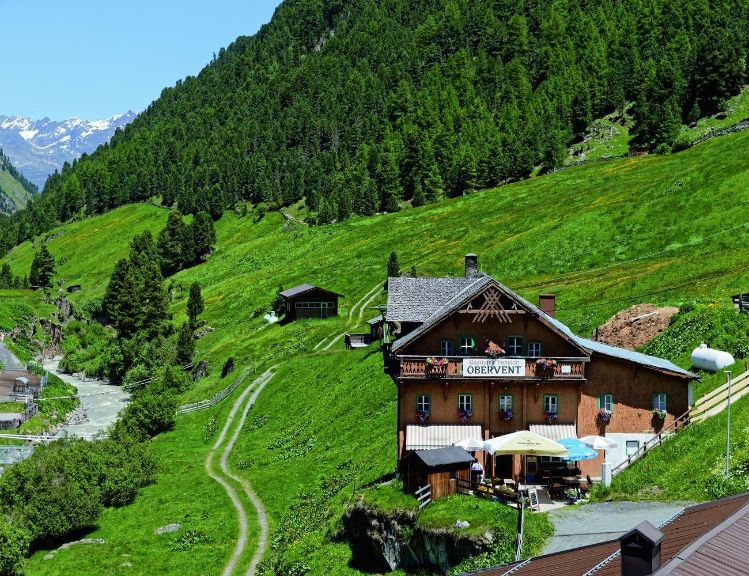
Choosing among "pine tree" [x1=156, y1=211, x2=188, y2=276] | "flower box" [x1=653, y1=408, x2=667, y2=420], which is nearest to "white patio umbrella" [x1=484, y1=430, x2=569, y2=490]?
"flower box" [x1=653, y1=408, x2=667, y2=420]

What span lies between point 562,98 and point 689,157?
240ft

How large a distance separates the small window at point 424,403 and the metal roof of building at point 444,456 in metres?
5.26

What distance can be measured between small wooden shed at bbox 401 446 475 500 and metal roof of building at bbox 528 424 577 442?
22.0 feet

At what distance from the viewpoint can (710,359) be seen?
48875 millimetres

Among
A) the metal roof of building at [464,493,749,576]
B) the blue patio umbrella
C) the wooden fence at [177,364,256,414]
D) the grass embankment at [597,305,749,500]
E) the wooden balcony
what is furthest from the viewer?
the wooden fence at [177,364,256,414]

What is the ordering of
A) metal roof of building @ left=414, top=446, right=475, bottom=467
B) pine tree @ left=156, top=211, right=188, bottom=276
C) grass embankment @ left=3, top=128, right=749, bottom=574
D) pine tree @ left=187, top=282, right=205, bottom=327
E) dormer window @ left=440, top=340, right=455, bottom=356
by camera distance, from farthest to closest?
1. pine tree @ left=156, top=211, right=188, bottom=276
2. pine tree @ left=187, top=282, right=205, bottom=327
3. grass embankment @ left=3, top=128, right=749, bottom=574
4. dormer window @ left=440, top=340, right=455, bottom=356
5. metal roof of building @ left=414, top=446, right=475, bottom=467

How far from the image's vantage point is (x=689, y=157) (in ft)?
426

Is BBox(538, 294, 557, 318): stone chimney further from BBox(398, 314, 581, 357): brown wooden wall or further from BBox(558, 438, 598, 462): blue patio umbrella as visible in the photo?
BBox(558, 438, 598, 462): blue patio umbrella

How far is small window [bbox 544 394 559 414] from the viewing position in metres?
45.3

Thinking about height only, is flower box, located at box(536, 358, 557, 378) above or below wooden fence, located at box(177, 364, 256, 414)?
above

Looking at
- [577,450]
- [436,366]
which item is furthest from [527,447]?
Answer: [436,366]

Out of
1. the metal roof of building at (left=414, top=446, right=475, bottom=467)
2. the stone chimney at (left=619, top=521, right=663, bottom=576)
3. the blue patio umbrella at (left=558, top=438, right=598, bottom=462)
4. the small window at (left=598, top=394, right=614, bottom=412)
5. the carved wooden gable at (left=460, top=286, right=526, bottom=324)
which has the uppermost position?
the carved wooden gable at (left=460, top=286, right=526, bottom=324)

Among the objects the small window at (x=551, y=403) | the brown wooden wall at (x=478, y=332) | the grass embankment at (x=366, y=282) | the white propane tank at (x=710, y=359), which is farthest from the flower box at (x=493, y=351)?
the white propane tank at (x=710, y=359)

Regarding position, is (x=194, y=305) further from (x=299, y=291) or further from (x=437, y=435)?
(x=437, y=435)
